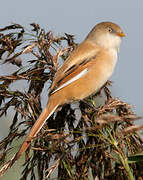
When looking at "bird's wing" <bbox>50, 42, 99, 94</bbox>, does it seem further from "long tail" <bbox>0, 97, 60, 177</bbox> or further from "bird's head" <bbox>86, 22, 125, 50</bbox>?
"long tail" <bbox>0, 97, 60, 177</bbox>

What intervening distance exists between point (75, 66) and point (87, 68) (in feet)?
0.62

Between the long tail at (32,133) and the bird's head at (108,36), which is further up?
the bird's head at (108,36)

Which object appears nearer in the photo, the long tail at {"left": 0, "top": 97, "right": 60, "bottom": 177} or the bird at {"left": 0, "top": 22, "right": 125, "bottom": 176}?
the long tail at {"left": 0, "top": 97, "right": 60, "bottom": 177}

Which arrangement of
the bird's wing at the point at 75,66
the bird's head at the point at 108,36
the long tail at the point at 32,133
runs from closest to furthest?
the long tail at the point at 32,133, the bird's wing at the point at 75,66, the bird's head at the point at 108,36

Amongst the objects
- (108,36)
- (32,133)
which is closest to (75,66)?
(108,36)

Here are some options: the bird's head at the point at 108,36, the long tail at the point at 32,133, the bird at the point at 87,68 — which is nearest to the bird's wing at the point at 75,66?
the bird at the point at 87,68

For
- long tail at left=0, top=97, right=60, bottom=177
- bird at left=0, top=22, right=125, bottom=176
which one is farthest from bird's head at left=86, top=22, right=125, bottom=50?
long tail at left=0, top=97, right=60, bottom=177

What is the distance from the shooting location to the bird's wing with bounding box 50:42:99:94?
3.05 meters

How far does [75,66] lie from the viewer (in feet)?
11.1

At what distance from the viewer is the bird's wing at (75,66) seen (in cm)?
305

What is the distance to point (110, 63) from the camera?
11.9 ft

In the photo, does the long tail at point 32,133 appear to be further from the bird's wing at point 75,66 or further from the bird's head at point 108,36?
the bird's head at point 108,36

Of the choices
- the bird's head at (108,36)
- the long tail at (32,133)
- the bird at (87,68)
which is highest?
the bird's head at (108,36)

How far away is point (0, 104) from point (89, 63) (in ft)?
4.66
